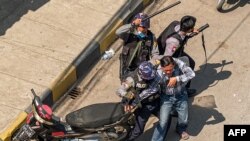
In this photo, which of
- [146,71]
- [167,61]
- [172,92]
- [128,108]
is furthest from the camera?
[172,92]

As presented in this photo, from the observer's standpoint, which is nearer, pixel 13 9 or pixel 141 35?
pixel 141 35

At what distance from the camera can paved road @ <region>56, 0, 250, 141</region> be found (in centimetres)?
940

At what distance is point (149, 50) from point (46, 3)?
283cm

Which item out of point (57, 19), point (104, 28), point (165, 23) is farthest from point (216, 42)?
point (57, 19)

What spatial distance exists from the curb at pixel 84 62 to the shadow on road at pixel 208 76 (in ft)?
5.39

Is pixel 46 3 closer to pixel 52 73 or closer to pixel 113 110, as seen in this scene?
Result: pixel 52 73

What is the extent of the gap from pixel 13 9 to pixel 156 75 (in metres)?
3.71

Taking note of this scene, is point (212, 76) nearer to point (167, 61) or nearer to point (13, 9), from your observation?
point (167, 61)

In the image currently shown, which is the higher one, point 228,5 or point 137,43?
point 228,5

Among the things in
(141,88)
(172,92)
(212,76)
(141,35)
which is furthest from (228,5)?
(141,88)

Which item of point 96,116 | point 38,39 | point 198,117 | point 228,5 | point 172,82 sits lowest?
point 96,116

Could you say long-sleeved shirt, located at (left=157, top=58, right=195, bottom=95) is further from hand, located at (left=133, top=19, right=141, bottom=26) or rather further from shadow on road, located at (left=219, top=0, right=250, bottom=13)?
shadow on road, located at (left=219, top=0, right=250, bottom=13)

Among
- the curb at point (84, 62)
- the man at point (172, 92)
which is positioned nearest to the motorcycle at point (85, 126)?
the man at point (172, 92)

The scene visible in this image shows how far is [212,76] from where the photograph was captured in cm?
1020
